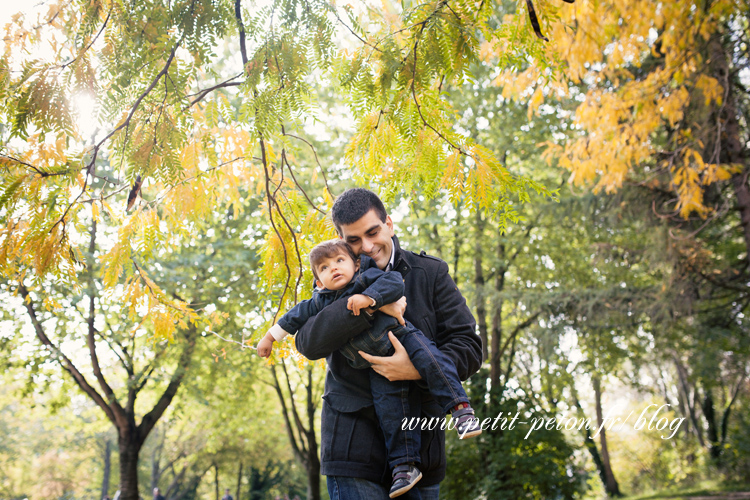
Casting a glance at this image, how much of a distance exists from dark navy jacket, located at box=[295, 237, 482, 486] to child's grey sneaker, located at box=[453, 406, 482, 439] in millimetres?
158

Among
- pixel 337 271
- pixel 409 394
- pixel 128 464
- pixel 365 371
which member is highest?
pixel 128 464

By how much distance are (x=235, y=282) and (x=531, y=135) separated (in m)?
7.39

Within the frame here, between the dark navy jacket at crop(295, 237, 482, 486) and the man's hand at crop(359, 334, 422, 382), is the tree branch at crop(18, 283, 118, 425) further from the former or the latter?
the man's hand at crop(359, 334, 422, 382)

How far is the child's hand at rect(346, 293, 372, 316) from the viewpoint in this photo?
1856mm

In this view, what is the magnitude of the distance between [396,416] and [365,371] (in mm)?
241

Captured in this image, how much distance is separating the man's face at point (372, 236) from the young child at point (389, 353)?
0.09m

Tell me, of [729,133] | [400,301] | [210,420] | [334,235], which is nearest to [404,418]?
[400,301]

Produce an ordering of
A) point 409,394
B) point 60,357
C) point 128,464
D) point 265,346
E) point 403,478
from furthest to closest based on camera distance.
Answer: point 128,464 < point 60,357 < point 265,346 < point 409,394 < point 403,478

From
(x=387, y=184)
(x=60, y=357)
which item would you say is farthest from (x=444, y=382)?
(x=60, y=357)

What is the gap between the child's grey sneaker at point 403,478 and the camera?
1.75 m

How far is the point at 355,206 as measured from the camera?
2145mm

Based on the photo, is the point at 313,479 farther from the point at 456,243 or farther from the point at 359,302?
the point at 359,302

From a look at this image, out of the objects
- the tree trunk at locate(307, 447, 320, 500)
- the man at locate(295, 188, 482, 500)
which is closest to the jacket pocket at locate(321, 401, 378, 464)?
the man at locate(295, 188, 482, 500)

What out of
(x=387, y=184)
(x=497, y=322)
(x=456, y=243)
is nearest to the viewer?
(x=387, y=184)
